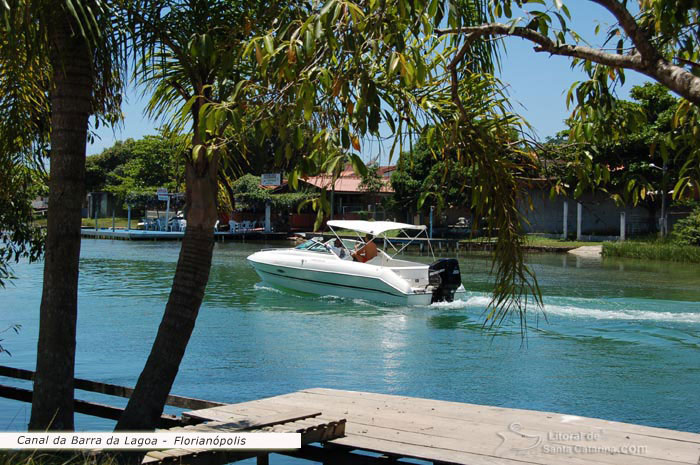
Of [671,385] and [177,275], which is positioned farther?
[671,385]

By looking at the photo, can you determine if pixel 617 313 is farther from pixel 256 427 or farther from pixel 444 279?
pixel 256 427

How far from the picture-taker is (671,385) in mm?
12672

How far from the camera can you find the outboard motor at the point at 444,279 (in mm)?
20344

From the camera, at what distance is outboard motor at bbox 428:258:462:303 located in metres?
20.3

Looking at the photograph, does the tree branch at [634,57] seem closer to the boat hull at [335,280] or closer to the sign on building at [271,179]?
the boat hull at [335,280]

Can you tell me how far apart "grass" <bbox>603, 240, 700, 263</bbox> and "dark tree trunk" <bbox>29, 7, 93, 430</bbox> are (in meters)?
36.8

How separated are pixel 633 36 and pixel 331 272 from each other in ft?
59.7

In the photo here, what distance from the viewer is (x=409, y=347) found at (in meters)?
15.8

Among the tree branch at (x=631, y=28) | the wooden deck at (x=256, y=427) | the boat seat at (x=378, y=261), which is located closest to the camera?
the tree branch at (x=631, y=28)

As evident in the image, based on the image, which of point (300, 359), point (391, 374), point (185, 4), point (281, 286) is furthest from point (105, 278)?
point (185, 4)

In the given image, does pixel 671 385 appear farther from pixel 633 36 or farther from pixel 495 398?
pixel 633 36

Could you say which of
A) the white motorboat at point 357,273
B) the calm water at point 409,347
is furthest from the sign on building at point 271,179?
the white motorboat at point 357,273

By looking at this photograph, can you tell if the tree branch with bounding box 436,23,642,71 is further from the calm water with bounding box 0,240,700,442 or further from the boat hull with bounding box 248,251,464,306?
the boat hull with bounding box 248,251,464,306

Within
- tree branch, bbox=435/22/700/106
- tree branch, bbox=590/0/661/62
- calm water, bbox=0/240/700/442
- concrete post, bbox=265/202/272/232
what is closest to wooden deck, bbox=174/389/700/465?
tree branch, bbox=435/22/700/106
